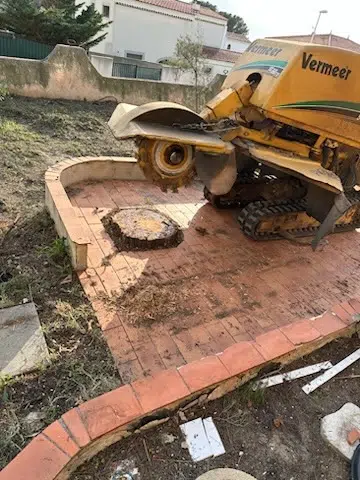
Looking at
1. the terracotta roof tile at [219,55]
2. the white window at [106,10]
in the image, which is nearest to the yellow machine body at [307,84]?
the terracotta roof tile at [219,55]

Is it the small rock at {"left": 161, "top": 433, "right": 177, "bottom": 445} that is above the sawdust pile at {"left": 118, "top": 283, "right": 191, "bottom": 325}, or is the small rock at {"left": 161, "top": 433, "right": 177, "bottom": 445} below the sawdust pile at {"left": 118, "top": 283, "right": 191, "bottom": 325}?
above

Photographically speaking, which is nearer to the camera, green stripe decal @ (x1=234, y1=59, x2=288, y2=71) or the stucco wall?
green stripe decal @ (x1=234, y1=59, x2=288, y2=71)

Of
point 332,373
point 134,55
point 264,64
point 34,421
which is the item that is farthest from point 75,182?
point 134,55

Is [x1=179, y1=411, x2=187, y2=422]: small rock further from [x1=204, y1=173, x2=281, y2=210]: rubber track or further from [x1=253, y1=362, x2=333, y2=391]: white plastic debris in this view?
[x1=204, y1=173, x2=281, y2=210]: rubber track

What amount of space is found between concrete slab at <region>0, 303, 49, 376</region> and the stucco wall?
6.47 metres

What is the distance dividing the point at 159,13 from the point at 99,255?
78.0 ft


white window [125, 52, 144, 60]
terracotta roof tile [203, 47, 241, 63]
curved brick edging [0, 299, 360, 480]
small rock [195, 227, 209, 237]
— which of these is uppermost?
terracotta roof tile [203, 47, 241, 63]

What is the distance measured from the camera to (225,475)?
5.80 feet

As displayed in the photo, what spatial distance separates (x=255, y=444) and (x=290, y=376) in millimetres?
516

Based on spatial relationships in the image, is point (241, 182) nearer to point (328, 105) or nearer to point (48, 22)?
point (328, 105)

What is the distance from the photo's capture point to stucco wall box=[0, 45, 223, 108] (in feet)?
26.0

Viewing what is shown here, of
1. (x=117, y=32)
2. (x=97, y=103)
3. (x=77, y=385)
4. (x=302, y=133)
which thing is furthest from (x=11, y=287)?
(x=117, y=32)

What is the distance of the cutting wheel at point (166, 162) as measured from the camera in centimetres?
336

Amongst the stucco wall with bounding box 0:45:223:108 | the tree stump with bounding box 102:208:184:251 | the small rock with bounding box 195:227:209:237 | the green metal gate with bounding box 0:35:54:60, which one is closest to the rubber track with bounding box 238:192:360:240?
the small rock with bounding box 195:227:209:237
